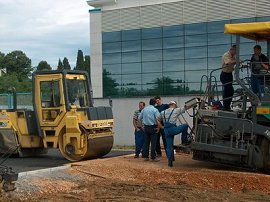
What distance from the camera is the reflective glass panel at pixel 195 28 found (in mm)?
31469

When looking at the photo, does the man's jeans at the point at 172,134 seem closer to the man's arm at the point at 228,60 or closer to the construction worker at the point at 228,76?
the construction worker at the point at 228,76

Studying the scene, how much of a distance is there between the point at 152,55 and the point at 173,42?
184cm

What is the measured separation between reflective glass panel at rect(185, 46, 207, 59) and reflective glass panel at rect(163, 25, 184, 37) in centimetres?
123

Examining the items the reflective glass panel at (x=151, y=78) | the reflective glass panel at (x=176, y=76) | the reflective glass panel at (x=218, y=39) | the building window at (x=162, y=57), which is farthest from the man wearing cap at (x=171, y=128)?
the reflective glass panel at (x=151, y=78)

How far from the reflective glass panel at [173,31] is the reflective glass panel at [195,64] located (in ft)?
6.17

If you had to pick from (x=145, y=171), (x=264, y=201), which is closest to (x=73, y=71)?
(x=145, y=171)

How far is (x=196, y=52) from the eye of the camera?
31734 millimetres

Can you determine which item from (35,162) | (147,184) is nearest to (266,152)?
(147,184)

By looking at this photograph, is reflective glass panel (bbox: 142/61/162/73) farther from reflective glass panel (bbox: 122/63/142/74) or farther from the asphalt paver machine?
the asphalt paver machine

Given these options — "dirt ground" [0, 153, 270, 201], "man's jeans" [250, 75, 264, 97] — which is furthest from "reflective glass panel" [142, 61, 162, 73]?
"man's jeans" [250, 75, 264, 97]

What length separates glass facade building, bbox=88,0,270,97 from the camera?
31250mm

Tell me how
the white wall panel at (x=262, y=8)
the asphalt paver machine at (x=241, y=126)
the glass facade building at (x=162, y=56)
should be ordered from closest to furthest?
the asphalt paver machine at (x=241, y=126) → the white wall panel at (x=262, y=8) → the glass facade building at (x=162, y=56)

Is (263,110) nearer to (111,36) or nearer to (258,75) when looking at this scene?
(258,75)

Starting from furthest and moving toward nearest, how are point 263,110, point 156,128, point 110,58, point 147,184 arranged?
point 110,58 < point 156,128 < point 263,110 < point 147,184
